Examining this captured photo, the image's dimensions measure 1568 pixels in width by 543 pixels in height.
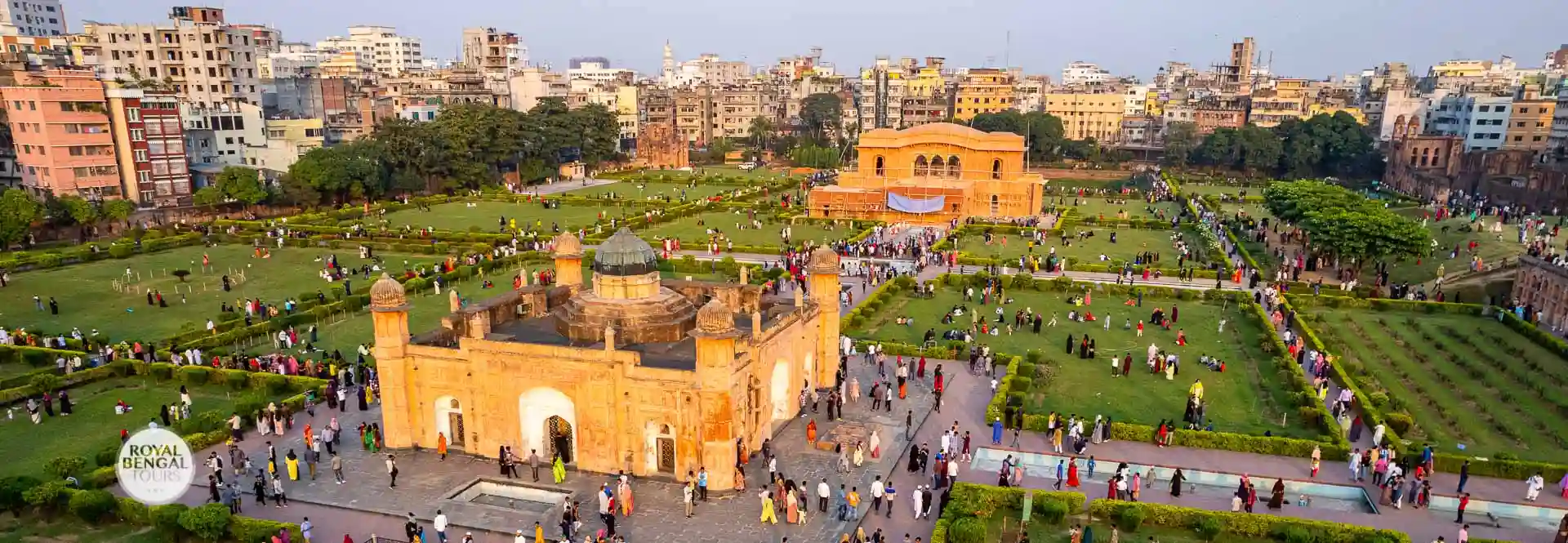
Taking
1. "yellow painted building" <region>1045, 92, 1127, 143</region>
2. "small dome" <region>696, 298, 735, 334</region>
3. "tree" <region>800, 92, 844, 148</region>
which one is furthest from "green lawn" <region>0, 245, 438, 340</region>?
"yellow painted building" <region>1045, 92, 1127, 143</region>

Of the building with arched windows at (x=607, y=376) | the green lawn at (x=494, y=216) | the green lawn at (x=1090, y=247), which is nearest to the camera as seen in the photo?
the building with arched windows at (x=607, y=376)

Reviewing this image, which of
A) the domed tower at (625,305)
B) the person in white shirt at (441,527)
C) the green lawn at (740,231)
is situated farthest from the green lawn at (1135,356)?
the green lawn at (740,231)

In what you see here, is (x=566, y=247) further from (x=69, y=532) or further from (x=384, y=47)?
(x=384, y=47)

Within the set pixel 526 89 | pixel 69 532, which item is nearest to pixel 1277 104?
pixel 526 89

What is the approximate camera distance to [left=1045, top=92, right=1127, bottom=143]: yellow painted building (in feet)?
374

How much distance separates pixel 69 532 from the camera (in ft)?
58.6

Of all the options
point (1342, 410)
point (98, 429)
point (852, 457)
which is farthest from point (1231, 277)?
point (98, 429)

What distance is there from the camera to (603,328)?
2130 cm

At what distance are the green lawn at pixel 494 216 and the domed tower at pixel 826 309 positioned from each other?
3190cm

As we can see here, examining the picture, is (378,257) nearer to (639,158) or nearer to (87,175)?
(87,175)

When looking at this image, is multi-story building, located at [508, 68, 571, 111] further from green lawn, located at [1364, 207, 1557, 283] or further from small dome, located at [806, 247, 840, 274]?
small dome, located at [806, 247, 840, 274]

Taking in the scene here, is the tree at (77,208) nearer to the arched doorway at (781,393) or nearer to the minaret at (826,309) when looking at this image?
the minaret at (826,309)

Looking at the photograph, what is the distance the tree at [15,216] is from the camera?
4331 cm

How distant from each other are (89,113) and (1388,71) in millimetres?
160867
